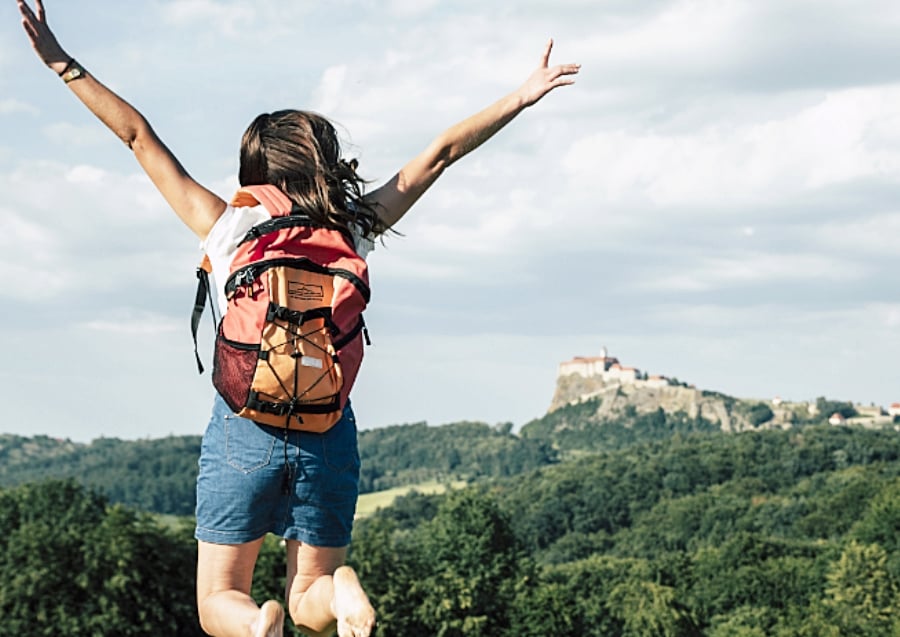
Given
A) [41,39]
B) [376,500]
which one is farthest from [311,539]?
[376,500]

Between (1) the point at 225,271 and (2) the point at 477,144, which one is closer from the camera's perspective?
(1) the point at 225,271

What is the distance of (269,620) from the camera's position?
5730 millimetres

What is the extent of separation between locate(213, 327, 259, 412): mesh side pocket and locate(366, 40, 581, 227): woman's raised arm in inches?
41.0

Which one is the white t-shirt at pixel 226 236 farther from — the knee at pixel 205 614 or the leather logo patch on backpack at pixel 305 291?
the knee at pixel 205 614

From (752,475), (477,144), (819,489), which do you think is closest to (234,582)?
(477,144)

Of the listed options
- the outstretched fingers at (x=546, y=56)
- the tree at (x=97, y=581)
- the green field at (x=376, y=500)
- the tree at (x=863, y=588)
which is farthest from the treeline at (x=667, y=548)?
the outstretched fingers at (x=546, y=56)

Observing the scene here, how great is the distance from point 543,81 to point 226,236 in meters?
1.82

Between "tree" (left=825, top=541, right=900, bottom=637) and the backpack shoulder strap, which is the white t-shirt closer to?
the backpack shoulder strap

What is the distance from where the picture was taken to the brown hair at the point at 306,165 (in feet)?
20.4

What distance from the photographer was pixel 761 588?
90812 mm

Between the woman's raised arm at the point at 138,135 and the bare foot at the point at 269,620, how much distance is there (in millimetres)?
1633

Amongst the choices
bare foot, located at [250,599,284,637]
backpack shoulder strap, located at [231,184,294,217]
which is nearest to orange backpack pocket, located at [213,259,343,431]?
backpack shoulder strap, located at [231,184,294,217]

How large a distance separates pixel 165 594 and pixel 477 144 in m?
52.2

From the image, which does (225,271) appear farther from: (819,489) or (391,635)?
(819,489)
